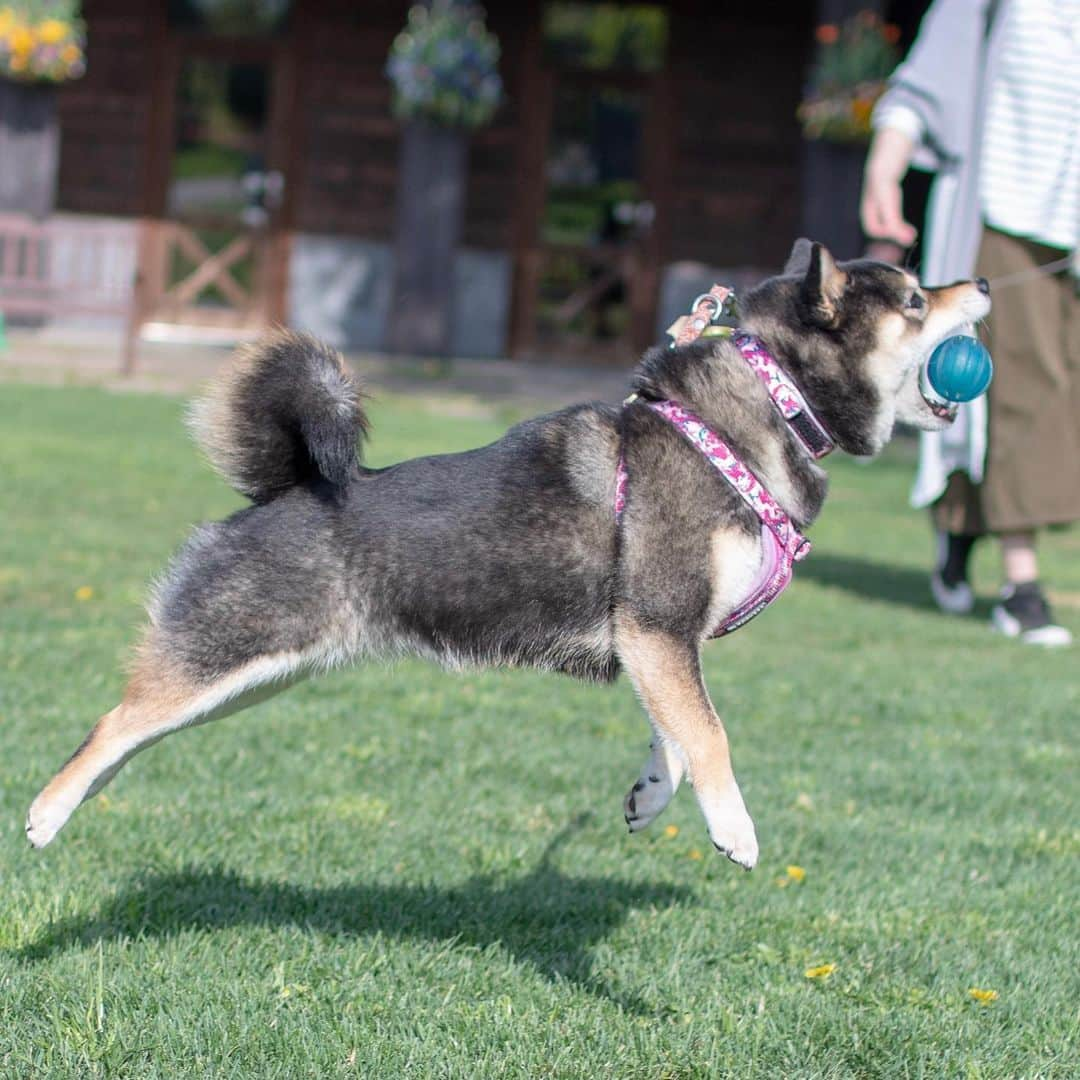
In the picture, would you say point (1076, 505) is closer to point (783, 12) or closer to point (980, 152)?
point (980, 152)

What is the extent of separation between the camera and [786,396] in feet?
11.7

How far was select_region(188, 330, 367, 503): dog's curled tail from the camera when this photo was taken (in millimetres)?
3396

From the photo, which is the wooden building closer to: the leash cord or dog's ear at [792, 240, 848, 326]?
the leash cord

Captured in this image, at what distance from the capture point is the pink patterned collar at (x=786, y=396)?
3.57 metres

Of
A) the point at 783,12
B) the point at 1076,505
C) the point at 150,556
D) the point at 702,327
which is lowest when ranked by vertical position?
the point at 150,556

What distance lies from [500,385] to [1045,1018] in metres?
14.5

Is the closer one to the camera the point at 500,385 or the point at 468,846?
the point at 468,846

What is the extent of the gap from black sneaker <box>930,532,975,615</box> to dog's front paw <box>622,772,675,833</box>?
5091mm

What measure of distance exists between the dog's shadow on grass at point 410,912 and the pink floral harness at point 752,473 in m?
0.84

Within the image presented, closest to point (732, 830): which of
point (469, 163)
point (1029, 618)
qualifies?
point (1029, 618)

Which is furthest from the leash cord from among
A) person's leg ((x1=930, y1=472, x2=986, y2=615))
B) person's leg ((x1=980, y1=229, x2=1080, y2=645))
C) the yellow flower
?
the yellow flower

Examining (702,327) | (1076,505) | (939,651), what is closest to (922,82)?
(1076,505)

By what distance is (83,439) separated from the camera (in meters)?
12.4

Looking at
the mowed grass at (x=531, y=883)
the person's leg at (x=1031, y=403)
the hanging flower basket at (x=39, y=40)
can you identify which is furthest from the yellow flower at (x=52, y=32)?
the person's leg at (x=1031, y=403)
